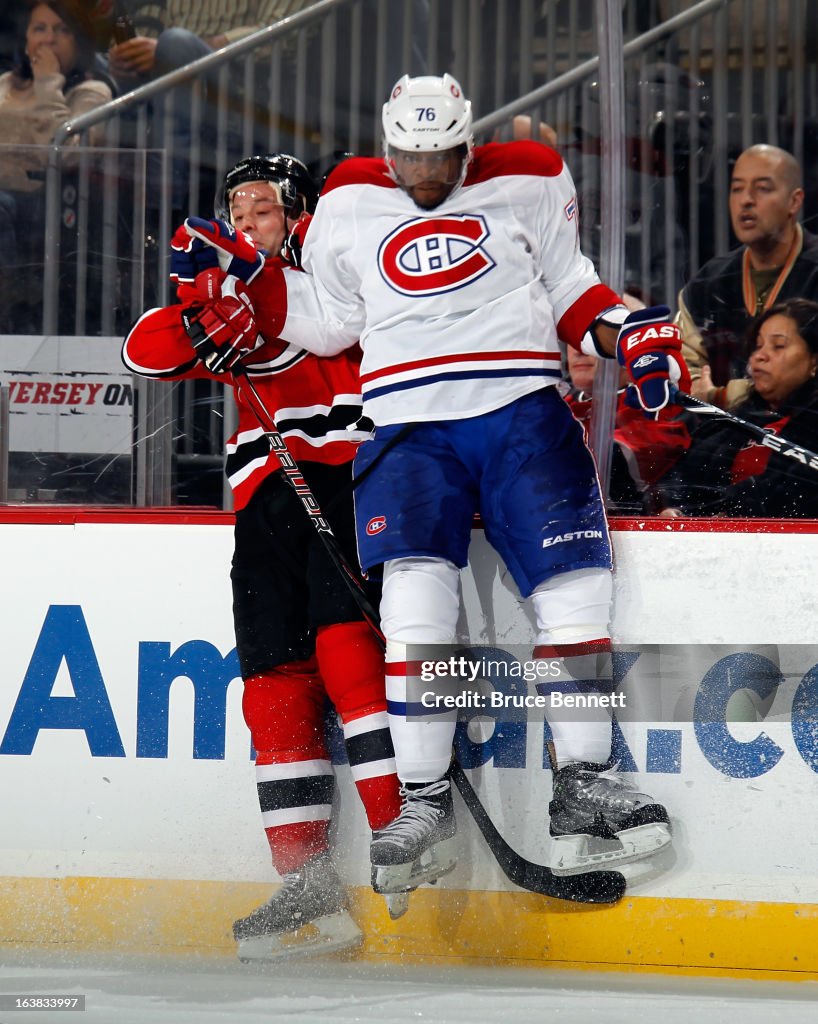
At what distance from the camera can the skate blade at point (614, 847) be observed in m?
2.37

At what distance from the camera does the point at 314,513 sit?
99.9 inches

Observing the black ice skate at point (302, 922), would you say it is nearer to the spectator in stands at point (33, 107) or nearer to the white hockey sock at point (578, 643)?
the white hockey sock at point (578, 643)

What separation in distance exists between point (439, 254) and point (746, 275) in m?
0.61

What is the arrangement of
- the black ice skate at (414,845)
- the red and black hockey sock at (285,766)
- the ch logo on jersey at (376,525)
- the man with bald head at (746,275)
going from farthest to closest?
the man with bald head at (746,275) → the red and black hockey sock at (285,766) → the ch logo on jersey at (376,525) → the black ice skate at (414,845)

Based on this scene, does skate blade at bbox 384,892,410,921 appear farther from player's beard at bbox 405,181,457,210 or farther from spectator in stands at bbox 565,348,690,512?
player's beard at bbox 405,181,457,210

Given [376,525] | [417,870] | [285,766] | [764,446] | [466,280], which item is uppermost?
[466,280]

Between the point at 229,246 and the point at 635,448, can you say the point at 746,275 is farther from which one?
the point at 229,246

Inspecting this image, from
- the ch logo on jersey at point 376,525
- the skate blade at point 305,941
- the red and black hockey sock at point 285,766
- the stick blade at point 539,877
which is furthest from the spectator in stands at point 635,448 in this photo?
the skate blade at point 305,941

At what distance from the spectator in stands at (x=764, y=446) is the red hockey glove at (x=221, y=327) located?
800 millimetres

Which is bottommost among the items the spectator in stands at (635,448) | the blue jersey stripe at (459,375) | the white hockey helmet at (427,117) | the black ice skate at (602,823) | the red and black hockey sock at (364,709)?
the black ice skate at (602,823)

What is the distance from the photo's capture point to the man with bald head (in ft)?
8.61

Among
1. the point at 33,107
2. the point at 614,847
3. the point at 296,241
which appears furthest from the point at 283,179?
the point at 614,847

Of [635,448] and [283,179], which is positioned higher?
[283,179]

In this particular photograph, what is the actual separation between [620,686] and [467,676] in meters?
0.27
